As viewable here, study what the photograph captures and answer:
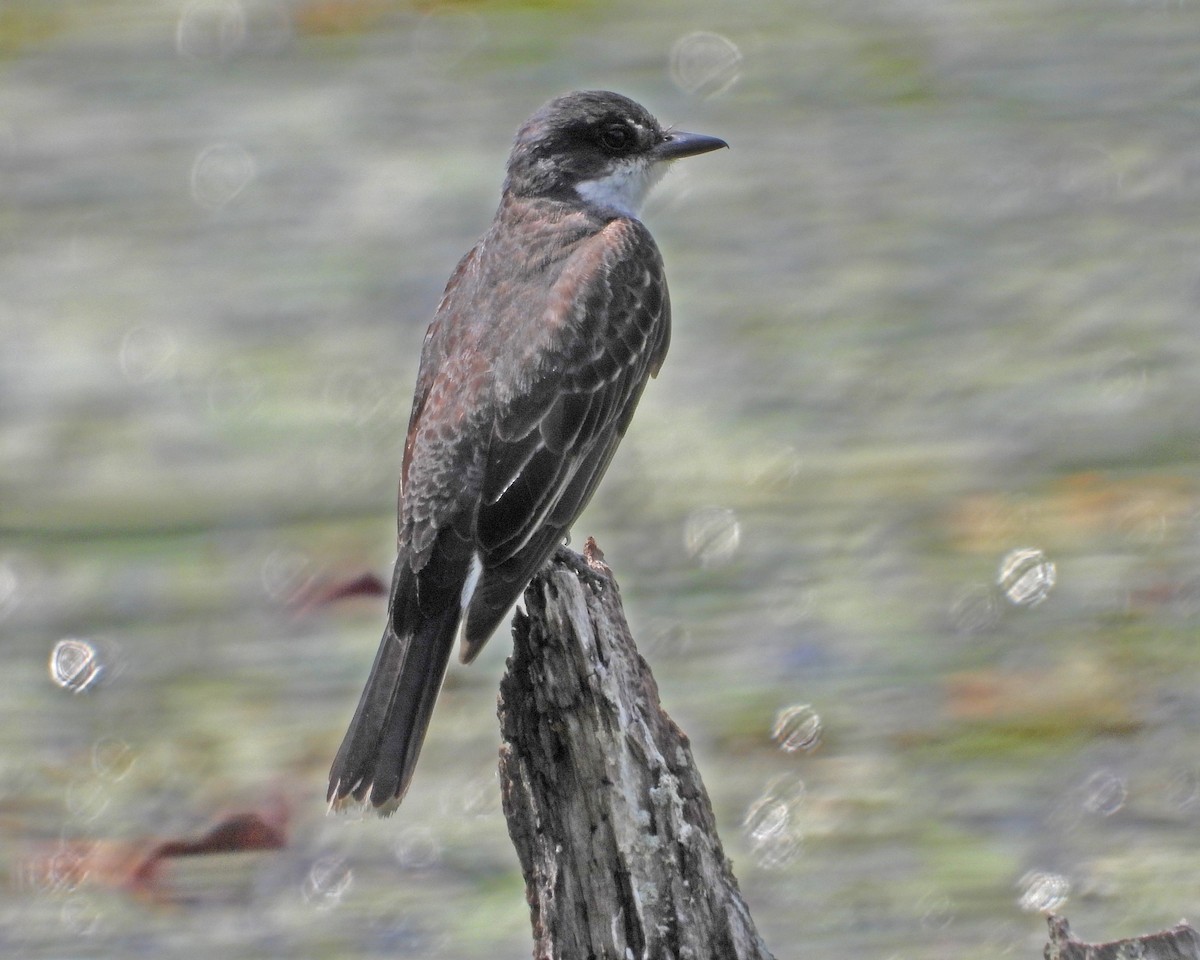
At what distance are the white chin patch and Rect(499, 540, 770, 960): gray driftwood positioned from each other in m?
2.15

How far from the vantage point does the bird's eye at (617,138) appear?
5.67m

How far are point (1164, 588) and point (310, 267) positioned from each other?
3.08 m

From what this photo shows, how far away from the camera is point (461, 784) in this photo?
16.8 ft

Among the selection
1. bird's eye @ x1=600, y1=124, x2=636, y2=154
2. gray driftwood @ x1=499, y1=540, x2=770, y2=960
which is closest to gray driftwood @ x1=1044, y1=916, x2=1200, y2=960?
gray driftwood @ x1=499, y1=540, x2=770, y2=960

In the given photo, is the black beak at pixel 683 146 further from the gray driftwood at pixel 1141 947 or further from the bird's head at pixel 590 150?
the gray driftwood at pixel 1141 947

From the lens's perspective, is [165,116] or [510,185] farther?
[165,116]

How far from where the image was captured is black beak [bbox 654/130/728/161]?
5719 millimetres

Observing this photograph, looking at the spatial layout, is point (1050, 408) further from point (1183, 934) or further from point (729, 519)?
point (1183, 934)

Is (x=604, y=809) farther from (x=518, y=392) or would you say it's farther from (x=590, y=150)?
(x=590, y=150)

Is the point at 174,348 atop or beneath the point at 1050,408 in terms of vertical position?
atop

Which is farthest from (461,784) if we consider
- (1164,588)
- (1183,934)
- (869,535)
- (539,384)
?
(1183,934)

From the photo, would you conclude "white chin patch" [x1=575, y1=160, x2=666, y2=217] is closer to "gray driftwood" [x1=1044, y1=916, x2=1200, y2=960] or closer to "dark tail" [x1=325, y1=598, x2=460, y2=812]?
"dark tail" [x1=325, y1=598, x2=460, y2=812]

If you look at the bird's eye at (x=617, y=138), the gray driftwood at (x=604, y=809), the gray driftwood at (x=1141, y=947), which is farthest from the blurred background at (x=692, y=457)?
the gray driftwood at (x=1141, y=947)

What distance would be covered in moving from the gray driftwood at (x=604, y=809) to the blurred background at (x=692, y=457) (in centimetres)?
126
